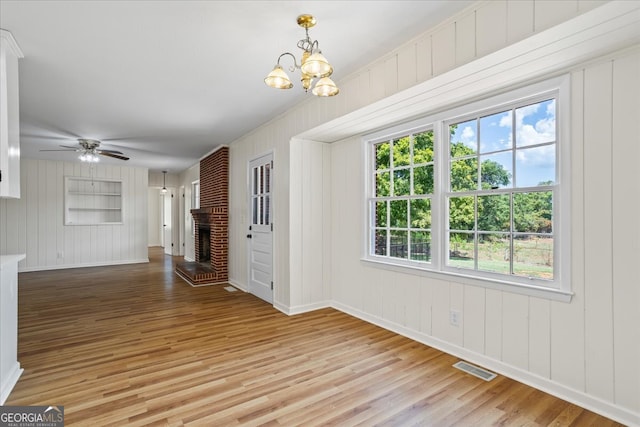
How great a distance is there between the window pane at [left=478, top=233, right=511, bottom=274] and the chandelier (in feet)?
5.58

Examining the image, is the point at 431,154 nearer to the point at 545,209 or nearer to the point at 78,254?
the point at 545,209

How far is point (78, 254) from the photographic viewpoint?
765 centimetres

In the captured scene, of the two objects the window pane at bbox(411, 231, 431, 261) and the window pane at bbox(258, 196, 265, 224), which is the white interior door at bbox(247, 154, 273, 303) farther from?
the window pane at bbox(411, 231, 431, 261)

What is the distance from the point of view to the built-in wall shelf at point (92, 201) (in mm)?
7664

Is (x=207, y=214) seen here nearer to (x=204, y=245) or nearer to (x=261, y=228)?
(x=204, y=245)

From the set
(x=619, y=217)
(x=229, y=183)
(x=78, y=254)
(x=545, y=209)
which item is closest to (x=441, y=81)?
(x=545, y=209)

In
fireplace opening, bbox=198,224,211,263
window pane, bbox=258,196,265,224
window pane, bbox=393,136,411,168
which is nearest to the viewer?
window pane, bbox=393,136,411,168

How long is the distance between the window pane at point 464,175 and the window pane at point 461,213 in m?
0.10

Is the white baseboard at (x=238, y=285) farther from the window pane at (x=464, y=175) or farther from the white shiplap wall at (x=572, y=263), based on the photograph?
the window pane at (x=464, y=175)

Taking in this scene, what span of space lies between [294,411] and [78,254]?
7929 millimetres

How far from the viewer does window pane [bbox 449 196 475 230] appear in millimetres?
2775

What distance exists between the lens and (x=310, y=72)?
6.07 feet

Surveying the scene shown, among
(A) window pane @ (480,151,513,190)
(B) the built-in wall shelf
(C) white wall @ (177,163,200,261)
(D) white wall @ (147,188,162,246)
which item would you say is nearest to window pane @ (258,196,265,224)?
(A) window pane @ (480,151,513,190)

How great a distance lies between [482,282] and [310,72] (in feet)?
6.78
